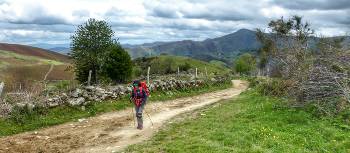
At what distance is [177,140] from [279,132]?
384 centimetres

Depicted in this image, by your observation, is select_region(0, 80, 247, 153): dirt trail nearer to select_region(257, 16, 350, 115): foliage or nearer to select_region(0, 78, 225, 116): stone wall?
select_region(0, 78, 225, 116): stone wall

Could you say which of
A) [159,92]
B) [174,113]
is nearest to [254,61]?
[159,92]

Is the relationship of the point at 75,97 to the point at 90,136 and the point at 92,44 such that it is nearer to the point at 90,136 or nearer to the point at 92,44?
the point at 90,136

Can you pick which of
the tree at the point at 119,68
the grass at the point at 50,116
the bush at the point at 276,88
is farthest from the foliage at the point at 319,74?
the tree at the point at 119,68

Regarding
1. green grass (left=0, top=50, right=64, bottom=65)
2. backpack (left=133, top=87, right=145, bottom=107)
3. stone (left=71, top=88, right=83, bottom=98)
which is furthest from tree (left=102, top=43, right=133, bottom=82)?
green grass (left=0, top=50, right=64, bottom=65)

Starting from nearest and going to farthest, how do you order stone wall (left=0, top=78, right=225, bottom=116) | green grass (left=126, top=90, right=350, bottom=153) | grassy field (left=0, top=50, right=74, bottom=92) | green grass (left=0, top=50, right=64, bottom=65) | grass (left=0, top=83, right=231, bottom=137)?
green grass (left=126, top=90, right=350, bottom=153) < grass (left=0, top=83, right=231, bottom=137) < stone wall (left=0, top=78, right=225, bottom=116) < grassy field (left=0, top=50, right=74, bottom=92) < green grass (left=0, top=50, right=64, bottom=65)

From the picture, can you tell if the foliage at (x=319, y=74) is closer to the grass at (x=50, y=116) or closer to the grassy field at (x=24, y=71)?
the grass at (x=50, y=116)

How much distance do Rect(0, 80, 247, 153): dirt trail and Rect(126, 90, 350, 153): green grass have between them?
3.42ft

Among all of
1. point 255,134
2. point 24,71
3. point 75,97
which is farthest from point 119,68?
point 24,71

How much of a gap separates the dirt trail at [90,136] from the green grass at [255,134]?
3.42 ft

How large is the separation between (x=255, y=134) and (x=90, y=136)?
677 cm

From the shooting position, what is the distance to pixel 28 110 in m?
21.3

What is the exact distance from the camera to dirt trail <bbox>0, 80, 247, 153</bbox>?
16.4 meters

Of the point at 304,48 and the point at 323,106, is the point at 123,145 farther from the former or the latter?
the point at 304,48
